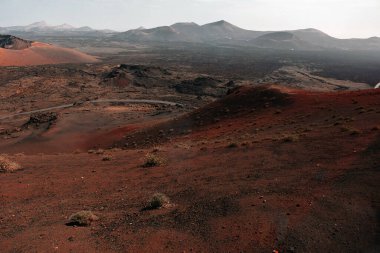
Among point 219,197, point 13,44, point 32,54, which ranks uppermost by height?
point 219,197

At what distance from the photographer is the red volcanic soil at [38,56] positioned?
13012cm

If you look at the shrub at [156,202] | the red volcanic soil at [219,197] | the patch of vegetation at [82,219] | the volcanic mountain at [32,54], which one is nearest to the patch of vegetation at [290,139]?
the red volcanic soil at [219,197]

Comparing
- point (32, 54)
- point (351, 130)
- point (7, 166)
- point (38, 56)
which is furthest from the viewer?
point (38, 56)

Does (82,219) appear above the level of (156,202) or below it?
below

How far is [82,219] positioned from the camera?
10828 millimetres

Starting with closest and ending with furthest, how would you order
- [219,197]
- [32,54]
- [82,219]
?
[82,219]
[219,197]
[32,54]

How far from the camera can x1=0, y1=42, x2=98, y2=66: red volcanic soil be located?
13012 centimetres

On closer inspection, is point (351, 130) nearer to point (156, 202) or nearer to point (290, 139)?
point (290, 139)

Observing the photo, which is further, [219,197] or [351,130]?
[351,130]

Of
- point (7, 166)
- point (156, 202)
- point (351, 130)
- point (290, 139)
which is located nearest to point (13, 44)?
point (7, 166)

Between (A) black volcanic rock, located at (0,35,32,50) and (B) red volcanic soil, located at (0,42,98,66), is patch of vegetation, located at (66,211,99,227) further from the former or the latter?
(A) black volcanic rock, located at (0,35,32,50)

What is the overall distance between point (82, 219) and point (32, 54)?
150m

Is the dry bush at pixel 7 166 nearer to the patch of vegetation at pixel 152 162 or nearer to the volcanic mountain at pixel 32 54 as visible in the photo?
the patch of vegetation at pixel 152 162

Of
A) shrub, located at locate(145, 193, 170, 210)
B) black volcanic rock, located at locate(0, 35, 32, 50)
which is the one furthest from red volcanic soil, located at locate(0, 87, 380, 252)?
black volcanic rock, located at locate(0, 35, 32, 50)
